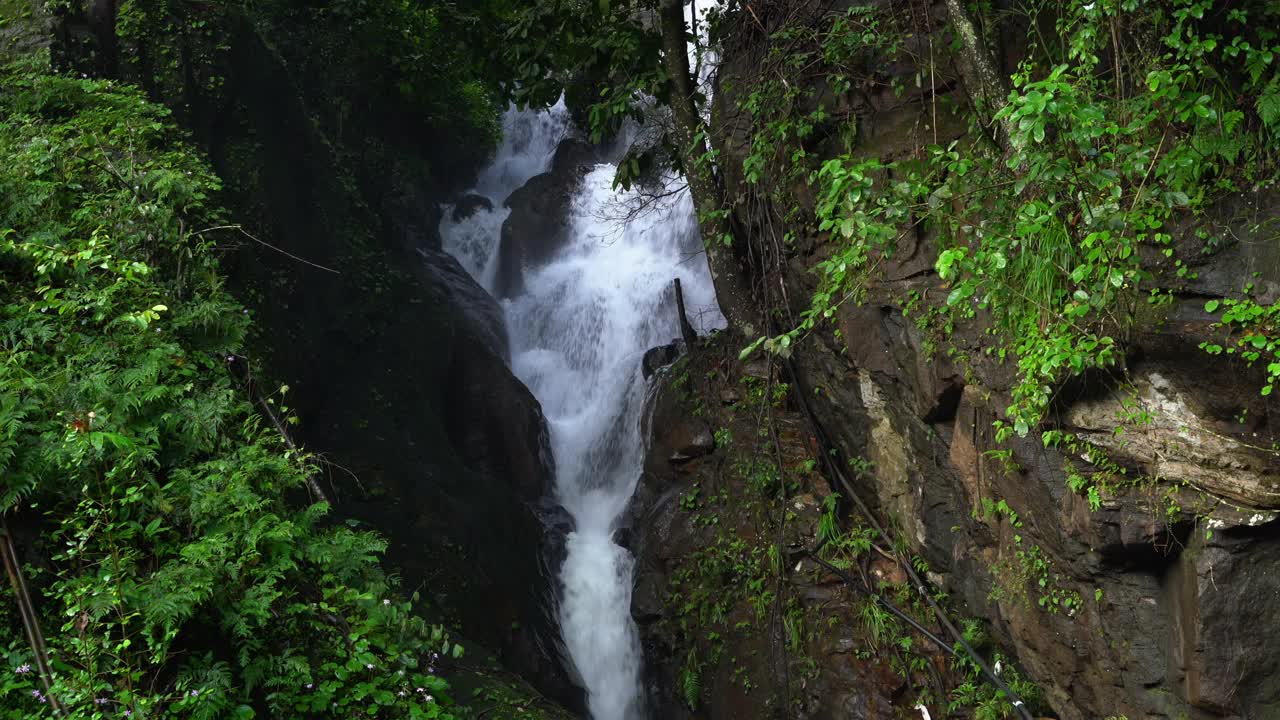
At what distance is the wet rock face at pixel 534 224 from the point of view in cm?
1600

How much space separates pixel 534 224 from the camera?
53.7ft

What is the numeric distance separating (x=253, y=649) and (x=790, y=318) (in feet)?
16.5

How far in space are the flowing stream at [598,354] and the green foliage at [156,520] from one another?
16.9ft

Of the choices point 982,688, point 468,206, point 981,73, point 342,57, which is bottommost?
point 982,688

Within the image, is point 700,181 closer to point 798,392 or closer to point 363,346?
point 798,392

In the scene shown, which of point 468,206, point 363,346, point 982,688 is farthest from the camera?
point 468,206

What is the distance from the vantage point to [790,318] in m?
7.07

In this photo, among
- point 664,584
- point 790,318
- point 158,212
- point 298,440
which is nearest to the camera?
point 158,212

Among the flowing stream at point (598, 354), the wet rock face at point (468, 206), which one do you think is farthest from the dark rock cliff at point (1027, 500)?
the wet rock face at point (468, 206)

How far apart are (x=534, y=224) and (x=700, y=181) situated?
9.54 meters

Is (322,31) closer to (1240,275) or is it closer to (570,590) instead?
(570,590)

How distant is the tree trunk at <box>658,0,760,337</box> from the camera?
718 centimetres

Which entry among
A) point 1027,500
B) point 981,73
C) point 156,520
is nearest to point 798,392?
point 1027,500

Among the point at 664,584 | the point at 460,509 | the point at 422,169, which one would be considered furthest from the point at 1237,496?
the point at 422,169
